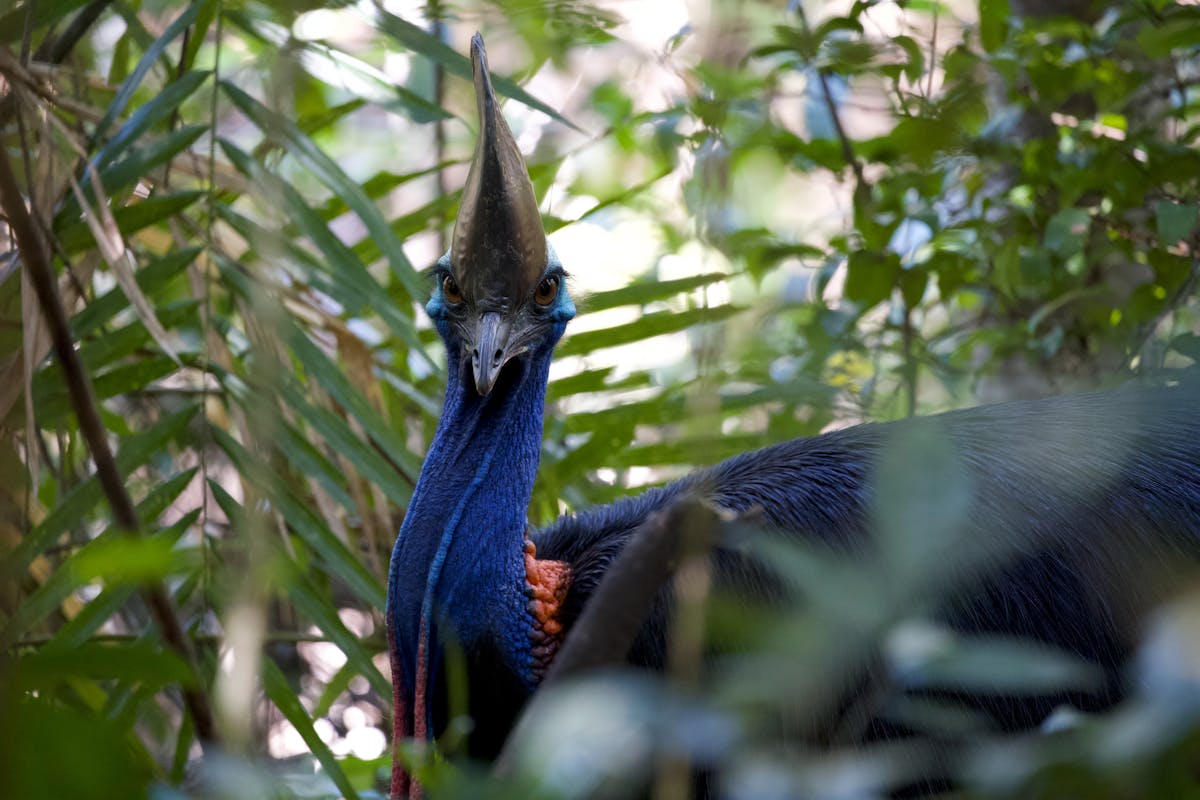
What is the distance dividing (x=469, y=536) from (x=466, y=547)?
19mm

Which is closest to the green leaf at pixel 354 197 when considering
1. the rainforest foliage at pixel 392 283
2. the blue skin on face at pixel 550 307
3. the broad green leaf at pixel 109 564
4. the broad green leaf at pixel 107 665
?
the rainforest foliage at pixel 392 283

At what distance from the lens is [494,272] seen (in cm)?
219

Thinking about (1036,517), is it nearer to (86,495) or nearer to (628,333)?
(628,333)

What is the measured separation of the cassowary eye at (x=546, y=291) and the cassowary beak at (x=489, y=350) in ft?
0.27

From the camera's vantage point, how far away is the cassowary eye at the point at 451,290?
2252 mm

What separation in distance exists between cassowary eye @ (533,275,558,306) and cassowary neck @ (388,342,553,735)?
0.51 feet

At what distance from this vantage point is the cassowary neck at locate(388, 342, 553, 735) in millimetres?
2105

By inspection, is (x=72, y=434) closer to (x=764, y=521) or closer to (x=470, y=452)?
(x=470, y=452)

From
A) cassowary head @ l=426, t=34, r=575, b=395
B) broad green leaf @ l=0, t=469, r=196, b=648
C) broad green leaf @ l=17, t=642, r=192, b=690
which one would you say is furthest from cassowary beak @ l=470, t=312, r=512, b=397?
broad green leaf @ l=17, t=642, r=192, b=690

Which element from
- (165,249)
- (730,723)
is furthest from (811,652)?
(165,249)

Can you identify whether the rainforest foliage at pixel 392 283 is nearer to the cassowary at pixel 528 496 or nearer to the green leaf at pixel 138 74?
the green leaf at pixel 138 74

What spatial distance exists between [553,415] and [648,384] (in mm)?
258

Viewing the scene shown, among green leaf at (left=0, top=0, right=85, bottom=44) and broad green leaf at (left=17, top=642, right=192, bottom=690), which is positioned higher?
green leaf at (left=0, top=0, right=85, bottom=44)

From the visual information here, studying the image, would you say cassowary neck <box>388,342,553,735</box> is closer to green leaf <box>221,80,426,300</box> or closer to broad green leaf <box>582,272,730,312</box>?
green leaf <box>221,80,426,300</box>
